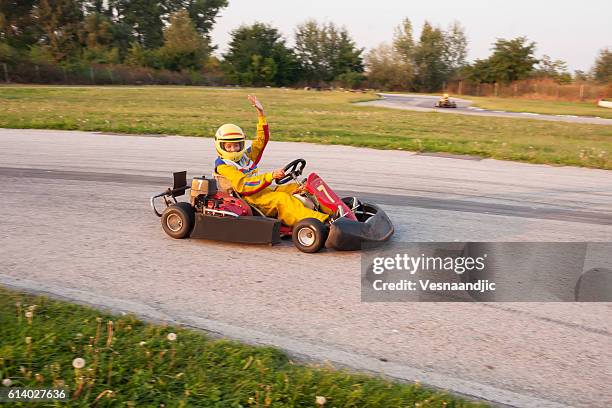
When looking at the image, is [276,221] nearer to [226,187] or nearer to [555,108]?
Result: [226,187]

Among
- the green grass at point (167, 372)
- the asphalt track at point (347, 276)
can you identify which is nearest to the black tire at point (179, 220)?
the asphalt track at point (347, 276)

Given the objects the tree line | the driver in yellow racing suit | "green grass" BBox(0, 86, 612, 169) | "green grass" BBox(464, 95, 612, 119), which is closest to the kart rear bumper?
the driver in yellow racing suit

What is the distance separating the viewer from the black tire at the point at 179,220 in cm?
610

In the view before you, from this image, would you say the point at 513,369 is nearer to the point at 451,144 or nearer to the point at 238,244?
the point at 238,244

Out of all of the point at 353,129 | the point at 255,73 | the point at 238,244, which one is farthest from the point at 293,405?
the point at 255,73

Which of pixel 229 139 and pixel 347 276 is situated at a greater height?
pixel 229 139

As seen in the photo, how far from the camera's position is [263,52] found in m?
63.4

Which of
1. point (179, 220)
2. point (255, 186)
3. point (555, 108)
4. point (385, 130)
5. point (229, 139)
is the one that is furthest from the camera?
point (555, 108)

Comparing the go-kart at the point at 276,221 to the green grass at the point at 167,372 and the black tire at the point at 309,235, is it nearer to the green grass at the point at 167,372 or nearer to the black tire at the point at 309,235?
the black tire at the point at 309,235

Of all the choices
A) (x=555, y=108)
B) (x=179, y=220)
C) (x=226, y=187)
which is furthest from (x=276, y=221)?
(x=555, y=108)

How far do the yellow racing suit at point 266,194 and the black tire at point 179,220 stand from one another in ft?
1.73

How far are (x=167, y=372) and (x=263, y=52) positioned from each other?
62.7 meters

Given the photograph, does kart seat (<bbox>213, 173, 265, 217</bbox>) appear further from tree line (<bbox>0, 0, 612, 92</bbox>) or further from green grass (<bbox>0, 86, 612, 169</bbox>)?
tree line (<bbox>0, 0, 612, 92</bbox>)

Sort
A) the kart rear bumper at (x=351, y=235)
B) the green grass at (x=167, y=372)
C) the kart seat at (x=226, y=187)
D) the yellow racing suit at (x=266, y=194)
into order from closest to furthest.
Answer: the green grass at (x=167, y=372), the kart rear bumper at (x=351, y=235), the yellow racing suit at (x=266, y=194), the kart seat at (x=226, y=187)
